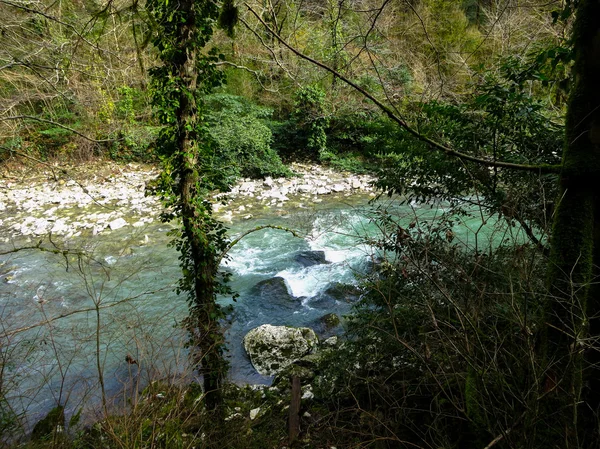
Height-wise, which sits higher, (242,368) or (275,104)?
(275,104)

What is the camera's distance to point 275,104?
49.1 feet

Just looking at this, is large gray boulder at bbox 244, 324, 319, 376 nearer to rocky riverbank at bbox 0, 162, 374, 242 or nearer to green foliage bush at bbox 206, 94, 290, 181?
rocky riverbank at bbox 0, 162, 374, 242

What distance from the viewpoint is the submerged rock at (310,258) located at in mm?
7430

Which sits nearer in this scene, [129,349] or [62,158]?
[129,349]

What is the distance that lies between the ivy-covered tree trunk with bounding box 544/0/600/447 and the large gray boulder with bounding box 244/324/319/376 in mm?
3537

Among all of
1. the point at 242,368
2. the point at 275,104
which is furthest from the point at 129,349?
the point at 275,104

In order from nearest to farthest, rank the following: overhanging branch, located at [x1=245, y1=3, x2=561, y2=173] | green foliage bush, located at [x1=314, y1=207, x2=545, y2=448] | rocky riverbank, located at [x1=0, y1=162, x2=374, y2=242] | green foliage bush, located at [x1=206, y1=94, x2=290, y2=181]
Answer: overhanging branch, located at [x1=245, y1=3, x2=561, y2=173] < green foliage bush, located at [x1=314, y1=207, x2=545, y2=448] < rocky riverbank, located at [x1=0, y1=162, x2=374, y2=242] < green foliage bush, located at [x1=206, y1=94, x2=290, y2=181]

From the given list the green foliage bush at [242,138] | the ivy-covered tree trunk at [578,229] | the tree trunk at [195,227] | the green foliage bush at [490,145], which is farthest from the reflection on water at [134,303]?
the green foliage bush at [242,138]

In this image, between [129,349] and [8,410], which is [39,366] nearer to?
[8,410]

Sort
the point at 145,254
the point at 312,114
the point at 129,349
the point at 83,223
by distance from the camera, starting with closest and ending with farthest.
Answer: the point at 129,349
the point at 145,254
the point at 83,223
the point at 312,114

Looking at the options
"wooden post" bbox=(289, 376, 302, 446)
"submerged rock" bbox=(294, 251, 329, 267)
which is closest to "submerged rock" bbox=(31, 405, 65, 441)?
"wooden post" bbox=(289, 376, 302, 446)

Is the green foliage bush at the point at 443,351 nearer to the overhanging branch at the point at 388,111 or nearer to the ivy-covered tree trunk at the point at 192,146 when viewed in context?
the overhanging branch at the point at 388,111

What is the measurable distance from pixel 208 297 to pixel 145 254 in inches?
174

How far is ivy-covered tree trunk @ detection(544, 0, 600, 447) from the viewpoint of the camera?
163 cm
